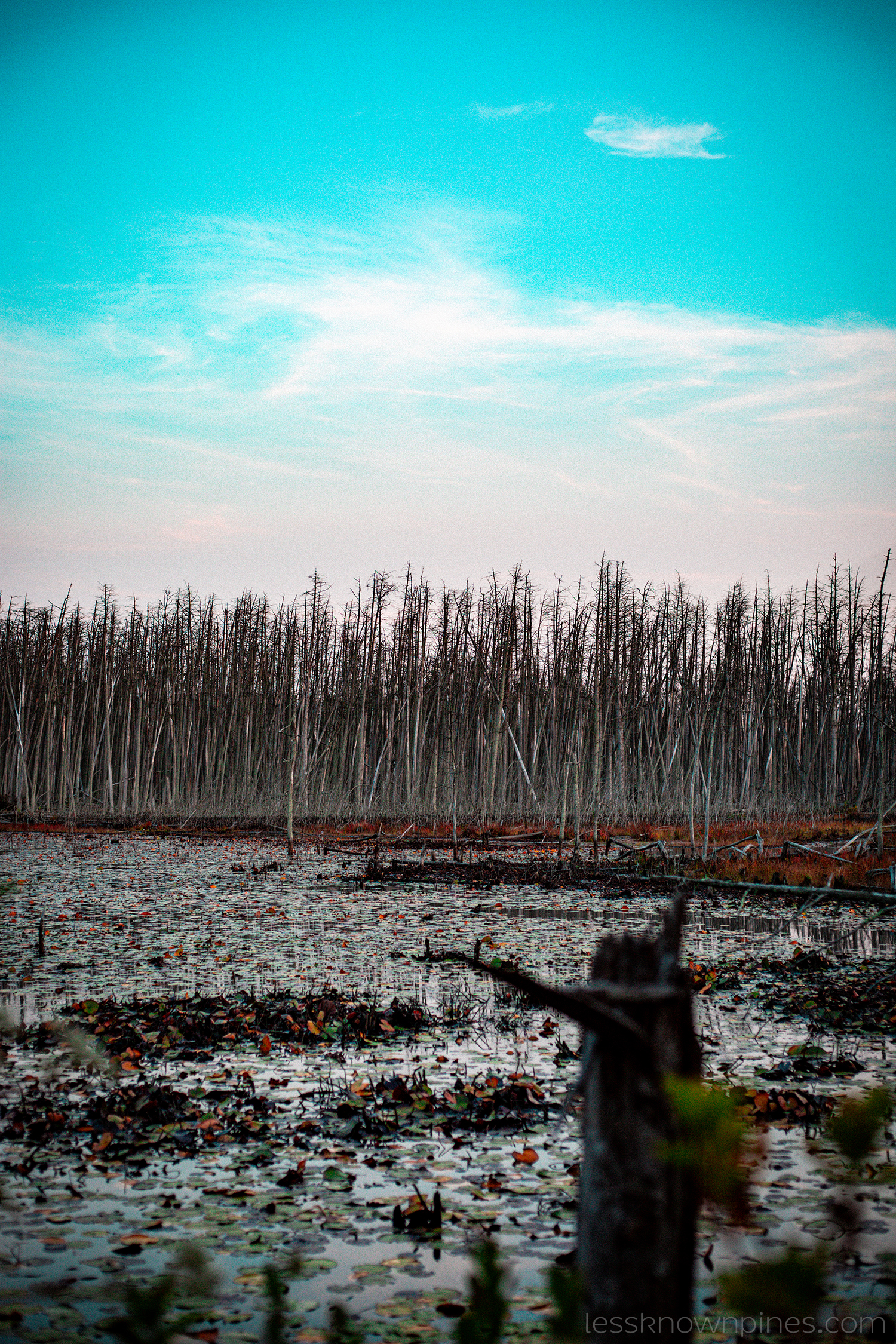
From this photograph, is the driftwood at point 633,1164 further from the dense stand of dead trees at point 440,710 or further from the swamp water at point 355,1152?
the dense stand of dead trees at point 440,710

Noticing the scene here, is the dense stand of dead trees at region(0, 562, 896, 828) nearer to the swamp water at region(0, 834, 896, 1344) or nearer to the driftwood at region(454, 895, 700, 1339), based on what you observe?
the swamp water at region(0, 834, 896, 1344)

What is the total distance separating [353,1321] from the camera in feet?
8.83

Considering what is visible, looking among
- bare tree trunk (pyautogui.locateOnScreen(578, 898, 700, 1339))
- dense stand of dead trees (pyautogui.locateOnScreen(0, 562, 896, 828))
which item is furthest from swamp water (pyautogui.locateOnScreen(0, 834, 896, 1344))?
dense stand of dead trees (pyautogui.locateOnScreen(0, 562, 896, 828))

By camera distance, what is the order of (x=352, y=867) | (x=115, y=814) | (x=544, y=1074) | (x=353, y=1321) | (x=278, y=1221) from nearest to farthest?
(x=353, y=1321) < (x=278, y=1221) < (x=544, y=1074) < (x=352, y=867) < (x=115, y=814)

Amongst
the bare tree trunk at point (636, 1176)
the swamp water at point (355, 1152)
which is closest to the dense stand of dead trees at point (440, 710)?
the swamp water at point (355, 1152)

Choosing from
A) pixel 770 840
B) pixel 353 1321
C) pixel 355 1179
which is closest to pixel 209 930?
pixel 355 1179

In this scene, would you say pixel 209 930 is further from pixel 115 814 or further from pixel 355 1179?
pixel 115 814

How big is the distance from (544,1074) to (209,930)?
5.53m

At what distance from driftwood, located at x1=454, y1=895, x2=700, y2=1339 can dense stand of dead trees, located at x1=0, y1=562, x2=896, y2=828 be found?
23.9 meters

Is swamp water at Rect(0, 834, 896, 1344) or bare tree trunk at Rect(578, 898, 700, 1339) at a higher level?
bare tree trunk at Rect(578, 898, 700, 1339)

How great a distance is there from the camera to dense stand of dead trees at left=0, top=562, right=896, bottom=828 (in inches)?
1074

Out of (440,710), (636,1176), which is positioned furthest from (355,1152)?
(440,710)

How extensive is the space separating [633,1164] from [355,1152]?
306cm

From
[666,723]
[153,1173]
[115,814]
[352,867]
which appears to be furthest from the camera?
[666,723]
